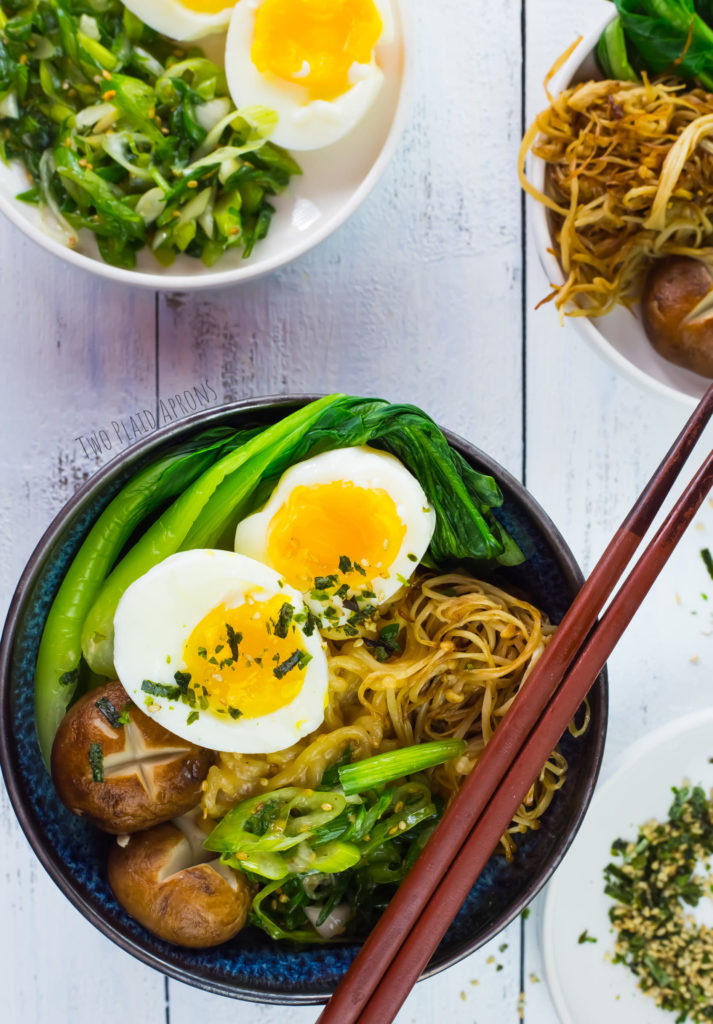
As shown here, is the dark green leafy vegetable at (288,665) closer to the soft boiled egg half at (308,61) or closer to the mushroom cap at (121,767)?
the mushroom cap at (121,767)

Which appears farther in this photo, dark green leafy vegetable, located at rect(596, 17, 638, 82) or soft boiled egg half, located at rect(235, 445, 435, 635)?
dark green leafy vegetable, located at rect(596, 17, 638, 82)

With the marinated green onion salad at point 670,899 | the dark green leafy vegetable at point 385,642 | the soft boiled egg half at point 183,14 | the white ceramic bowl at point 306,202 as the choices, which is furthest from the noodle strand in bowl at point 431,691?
the soft boiled egg half at point 183,14

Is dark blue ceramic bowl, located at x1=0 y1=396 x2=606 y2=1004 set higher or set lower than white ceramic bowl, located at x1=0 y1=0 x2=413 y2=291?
lower

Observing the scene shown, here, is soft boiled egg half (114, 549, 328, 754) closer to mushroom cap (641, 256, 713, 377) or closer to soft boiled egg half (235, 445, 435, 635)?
soft boiled egg half (235, 445, 435, 635)

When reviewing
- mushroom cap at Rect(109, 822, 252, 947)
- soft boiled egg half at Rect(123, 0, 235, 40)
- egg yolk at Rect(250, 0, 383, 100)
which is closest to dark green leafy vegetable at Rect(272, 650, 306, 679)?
mushroom cap at Rect(109, 822, 252, 947)

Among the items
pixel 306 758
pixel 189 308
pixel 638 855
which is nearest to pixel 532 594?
pixel 306 758

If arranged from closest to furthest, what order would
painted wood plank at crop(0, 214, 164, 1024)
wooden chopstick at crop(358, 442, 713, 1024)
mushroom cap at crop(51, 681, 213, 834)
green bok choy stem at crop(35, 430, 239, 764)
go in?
wooden chopstick at crop(358, 442, 713, 1024), mushroom cap at crop(51, 681, 213, 834), green bok choy stem at crop(35, 430, 239, 764), painted wood plank at crop(0, 214, 164, 1024)

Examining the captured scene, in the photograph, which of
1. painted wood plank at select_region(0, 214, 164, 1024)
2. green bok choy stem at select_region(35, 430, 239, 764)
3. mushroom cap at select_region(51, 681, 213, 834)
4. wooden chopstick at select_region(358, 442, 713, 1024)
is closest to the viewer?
wooden chopstick at select_region(358, 442, 713, 1024)

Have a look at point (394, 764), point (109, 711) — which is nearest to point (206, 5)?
point (109, 711)

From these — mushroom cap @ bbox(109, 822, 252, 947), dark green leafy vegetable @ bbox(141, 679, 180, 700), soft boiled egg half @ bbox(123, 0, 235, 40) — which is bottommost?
mushroom cap @ bbox(109, 822, 252, 947)
